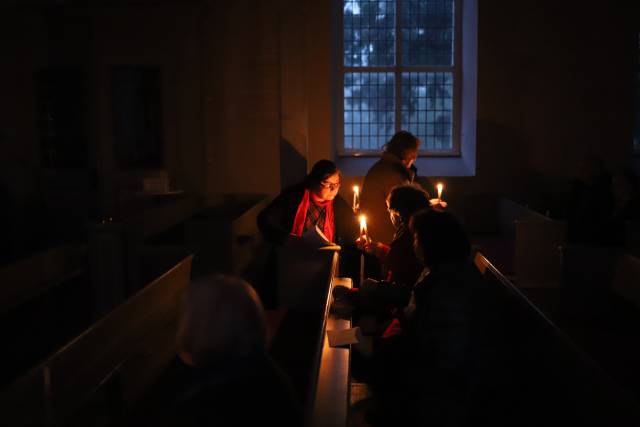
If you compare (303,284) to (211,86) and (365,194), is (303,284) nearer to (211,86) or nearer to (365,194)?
A: (365,194)


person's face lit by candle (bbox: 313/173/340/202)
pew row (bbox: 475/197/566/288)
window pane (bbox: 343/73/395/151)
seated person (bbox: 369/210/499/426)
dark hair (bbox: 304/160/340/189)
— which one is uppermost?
window pane (bbox: 343/73/395/151)

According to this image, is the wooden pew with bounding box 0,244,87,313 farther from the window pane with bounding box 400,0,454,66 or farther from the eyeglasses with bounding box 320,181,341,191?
the window pane with bounding box 400,0,454,66

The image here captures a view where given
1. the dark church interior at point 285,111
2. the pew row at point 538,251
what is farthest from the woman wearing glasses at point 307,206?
the pew row at point 538,251

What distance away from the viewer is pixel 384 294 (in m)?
3.38

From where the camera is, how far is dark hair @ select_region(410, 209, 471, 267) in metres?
2.68

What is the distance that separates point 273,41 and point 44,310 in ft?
15.2

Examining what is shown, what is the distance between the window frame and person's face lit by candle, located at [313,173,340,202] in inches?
185

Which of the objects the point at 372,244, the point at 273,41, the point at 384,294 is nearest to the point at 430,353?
the point at 384,294

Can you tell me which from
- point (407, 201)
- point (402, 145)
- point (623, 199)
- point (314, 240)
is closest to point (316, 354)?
point (407, 201)

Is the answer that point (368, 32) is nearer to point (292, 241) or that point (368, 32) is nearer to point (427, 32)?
point (427, 32)

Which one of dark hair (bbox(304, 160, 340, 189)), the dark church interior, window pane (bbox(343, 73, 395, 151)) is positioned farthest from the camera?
window pane (bbox(343, 73, 395, 151))

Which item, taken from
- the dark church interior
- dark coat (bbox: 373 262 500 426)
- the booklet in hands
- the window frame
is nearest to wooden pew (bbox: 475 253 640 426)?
dark coat (bbox: 373 262 500 426)

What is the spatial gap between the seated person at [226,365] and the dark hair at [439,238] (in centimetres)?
115

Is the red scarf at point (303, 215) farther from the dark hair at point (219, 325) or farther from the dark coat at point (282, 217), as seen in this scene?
the dark hair at point (219, 325)
